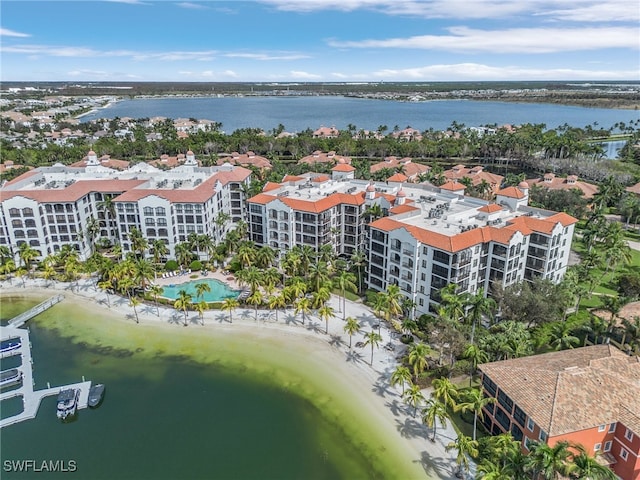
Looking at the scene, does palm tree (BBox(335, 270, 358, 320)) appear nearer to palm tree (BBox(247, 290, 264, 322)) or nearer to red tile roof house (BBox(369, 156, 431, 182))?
palm tree (BBox(247, 290, 264, 322))

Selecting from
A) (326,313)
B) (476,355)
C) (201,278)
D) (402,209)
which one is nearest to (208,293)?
(201,278)

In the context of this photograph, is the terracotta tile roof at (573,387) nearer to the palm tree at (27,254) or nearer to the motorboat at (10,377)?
the motorboat at (10,377)

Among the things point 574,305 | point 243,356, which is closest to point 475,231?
point 574,305

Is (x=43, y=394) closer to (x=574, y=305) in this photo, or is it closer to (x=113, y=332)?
(x=113, y=332)

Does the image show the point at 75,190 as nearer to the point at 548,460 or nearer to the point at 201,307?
the point at 201,307

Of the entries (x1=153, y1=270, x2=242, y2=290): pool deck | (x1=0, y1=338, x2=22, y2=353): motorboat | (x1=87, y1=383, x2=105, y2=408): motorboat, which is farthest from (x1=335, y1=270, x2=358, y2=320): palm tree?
(x1=0, y1=338, x2=22, y2=353): motorboat
